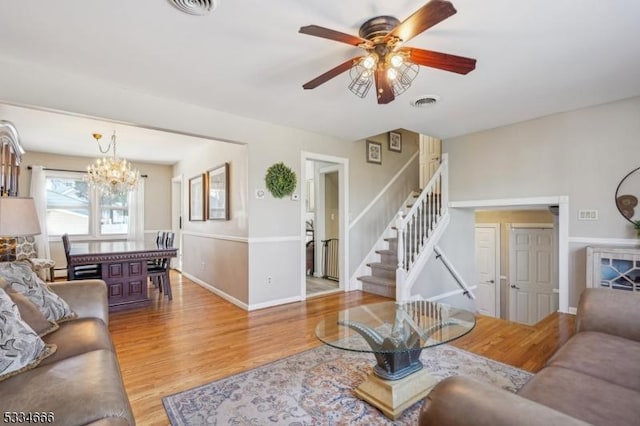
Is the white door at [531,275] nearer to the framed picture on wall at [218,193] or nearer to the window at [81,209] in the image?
the framed picture on wall at [218,193]

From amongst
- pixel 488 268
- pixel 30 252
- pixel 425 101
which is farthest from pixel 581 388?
pixel 30 252

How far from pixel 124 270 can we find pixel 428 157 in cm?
534

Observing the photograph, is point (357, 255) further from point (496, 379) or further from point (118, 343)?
point (118, 343)

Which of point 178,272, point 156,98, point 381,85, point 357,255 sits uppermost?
point 156,98

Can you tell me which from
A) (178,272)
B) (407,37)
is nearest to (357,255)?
(407,37)

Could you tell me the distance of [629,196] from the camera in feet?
11.2

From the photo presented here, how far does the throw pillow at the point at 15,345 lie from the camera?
1338 millimetres

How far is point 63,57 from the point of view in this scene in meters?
2.47

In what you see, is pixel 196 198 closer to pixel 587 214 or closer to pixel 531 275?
pixel 587 214

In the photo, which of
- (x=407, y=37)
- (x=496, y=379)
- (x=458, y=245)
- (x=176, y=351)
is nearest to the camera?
(x=407, y=37)

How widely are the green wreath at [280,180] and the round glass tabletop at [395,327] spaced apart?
2.14m

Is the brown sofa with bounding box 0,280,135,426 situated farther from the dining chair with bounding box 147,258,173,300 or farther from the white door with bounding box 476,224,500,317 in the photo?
the white door with bounding box 476,224,500,317

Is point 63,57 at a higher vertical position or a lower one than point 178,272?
higher

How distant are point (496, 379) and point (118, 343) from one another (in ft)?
10.8
